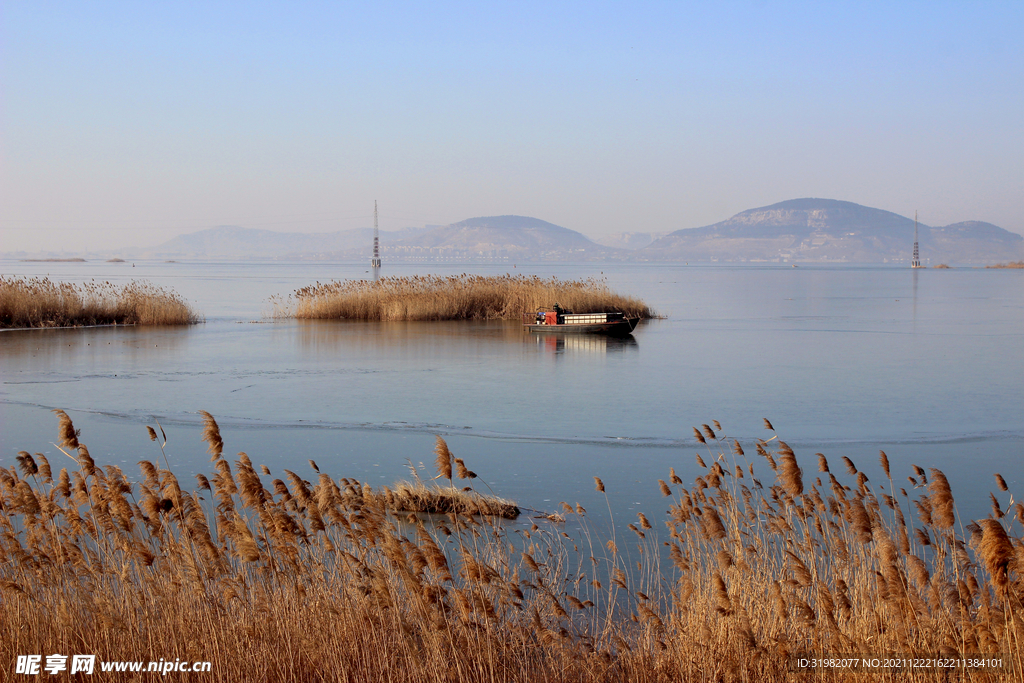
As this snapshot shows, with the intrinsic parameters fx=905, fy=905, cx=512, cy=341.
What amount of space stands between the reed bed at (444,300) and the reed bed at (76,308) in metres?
4.83

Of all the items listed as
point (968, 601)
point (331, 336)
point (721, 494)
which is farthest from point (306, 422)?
point (331, 336)

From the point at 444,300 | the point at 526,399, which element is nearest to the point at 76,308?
the point at 444,300

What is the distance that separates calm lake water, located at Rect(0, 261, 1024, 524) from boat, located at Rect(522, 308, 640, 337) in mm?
1191

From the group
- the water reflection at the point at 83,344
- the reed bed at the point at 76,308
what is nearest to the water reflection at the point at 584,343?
the water reflection at the point at 83,344

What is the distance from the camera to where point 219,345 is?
84.2ft

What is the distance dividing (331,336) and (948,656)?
25472 mm

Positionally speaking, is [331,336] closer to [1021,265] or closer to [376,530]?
[376,530]

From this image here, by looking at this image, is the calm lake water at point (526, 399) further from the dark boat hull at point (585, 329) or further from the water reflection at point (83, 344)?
the dark boat hull at point (585, 329)

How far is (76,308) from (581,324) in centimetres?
1658

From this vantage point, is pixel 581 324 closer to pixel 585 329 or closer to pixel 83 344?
pixel 585 329

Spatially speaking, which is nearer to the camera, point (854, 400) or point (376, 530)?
point (376, 530)

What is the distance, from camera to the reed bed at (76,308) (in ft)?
93.4

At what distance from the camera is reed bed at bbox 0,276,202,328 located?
2845 cm

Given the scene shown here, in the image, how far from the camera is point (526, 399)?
53.1 feet
